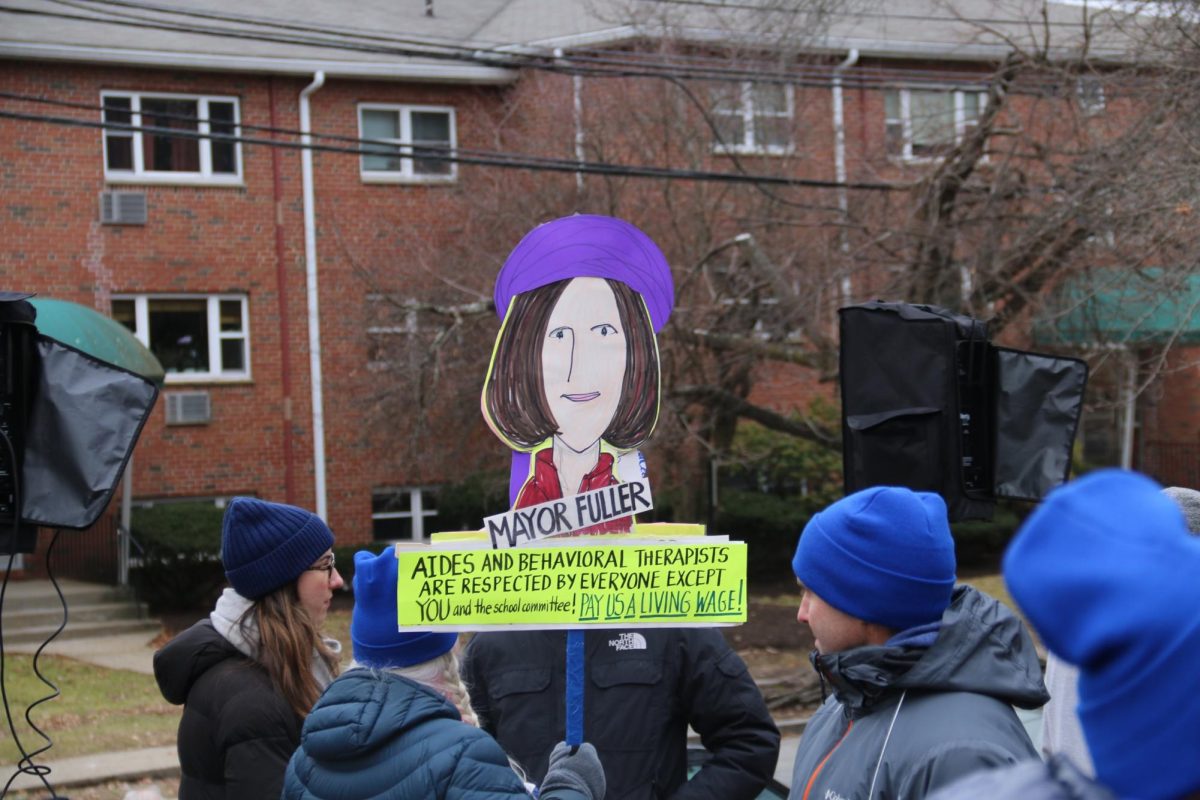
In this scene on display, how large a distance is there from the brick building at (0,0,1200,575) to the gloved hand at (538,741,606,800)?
14.4 m

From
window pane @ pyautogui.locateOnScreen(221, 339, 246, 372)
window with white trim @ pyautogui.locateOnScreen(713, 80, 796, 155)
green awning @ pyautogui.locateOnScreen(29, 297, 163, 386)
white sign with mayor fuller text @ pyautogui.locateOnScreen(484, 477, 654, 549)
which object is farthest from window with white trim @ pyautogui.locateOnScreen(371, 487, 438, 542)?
white sign with mayor fuller text @ pyautogui.locateOnScreen(484, 477, 654, 549)

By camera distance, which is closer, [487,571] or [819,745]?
[819,745]

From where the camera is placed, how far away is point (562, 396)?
344cm

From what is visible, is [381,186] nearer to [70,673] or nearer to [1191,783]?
[70,673]

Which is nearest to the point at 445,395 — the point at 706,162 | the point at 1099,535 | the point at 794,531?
the point at 706,162

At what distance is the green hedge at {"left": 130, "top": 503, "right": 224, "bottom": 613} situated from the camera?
17125 mm

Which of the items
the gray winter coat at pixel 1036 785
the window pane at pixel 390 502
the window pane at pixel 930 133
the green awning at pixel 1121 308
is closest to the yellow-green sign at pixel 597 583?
the gray winter coat at pixel 1036 785

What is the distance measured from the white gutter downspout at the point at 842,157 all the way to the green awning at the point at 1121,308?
2.10 metres

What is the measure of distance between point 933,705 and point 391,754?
3.55 ft

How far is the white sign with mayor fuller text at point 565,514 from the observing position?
10.6 feet

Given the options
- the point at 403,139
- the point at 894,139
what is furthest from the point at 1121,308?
the point at 403,139

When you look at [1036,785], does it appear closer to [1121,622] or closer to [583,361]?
[1121,622]

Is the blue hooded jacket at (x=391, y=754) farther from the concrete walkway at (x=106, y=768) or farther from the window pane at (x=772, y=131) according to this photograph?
the window pane at (x=772, y=131)

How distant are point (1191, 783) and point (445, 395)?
1481cm
